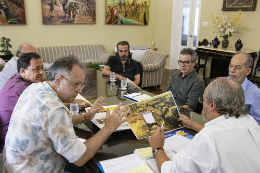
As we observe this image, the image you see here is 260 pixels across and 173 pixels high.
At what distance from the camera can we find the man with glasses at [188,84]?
7.10 ft

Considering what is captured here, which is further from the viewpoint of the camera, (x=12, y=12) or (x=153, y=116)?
(x=12, y=12)

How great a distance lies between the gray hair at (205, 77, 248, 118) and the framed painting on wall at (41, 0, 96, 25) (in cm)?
532

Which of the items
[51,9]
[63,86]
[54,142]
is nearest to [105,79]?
[63,86]

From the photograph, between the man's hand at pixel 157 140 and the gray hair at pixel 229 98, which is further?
the man's hand at pixel 157 140

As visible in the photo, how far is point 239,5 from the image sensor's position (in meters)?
4.77

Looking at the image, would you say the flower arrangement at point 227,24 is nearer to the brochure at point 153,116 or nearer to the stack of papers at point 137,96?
the stack of papers at point 137,96

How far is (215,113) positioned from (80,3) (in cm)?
550

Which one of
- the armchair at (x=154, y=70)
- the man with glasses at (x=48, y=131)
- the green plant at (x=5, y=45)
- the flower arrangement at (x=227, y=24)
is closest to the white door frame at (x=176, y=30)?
the flower arrangement at (x=227, y=24)

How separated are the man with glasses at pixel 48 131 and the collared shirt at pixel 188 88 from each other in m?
1.20

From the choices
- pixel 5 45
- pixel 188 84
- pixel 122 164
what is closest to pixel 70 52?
pixel 5 45

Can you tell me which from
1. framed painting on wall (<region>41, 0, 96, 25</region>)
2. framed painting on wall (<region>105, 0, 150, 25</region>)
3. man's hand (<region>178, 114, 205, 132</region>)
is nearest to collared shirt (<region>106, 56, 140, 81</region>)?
man's hand (<region>178, 114, 205, 132</region>)

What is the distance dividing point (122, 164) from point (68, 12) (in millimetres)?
5332

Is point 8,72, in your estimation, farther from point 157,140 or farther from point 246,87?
point 246,87

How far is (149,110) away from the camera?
1.51 meters
